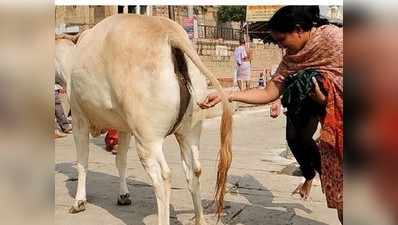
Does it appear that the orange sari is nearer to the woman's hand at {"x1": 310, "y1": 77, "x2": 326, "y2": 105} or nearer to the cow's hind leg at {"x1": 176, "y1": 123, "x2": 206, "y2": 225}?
the woman's hand at {"x1": 310, "y1": 77, "x2": 326, "y2": 105}

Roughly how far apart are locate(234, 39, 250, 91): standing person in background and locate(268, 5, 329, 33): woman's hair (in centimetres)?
680

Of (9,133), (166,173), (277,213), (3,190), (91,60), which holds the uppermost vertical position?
(91,60)

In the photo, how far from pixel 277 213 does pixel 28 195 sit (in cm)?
248

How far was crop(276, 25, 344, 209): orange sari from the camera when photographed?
2.32m

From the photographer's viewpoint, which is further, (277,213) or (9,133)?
(277,213)

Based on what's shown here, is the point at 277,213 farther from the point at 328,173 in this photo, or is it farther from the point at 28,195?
the point at 28,195

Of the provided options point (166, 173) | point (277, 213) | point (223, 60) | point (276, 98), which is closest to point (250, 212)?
point (277, 213)

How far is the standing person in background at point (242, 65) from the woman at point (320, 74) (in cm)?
657

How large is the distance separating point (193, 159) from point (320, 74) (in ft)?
3.39

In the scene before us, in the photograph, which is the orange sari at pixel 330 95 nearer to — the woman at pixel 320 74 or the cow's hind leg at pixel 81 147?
the woman at pixel 320 74

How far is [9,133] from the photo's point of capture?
1.32 metres

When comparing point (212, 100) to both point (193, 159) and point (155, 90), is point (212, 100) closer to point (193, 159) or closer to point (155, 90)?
point (155, 90)

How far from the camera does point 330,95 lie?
236cm

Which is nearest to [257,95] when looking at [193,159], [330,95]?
[330,95]
